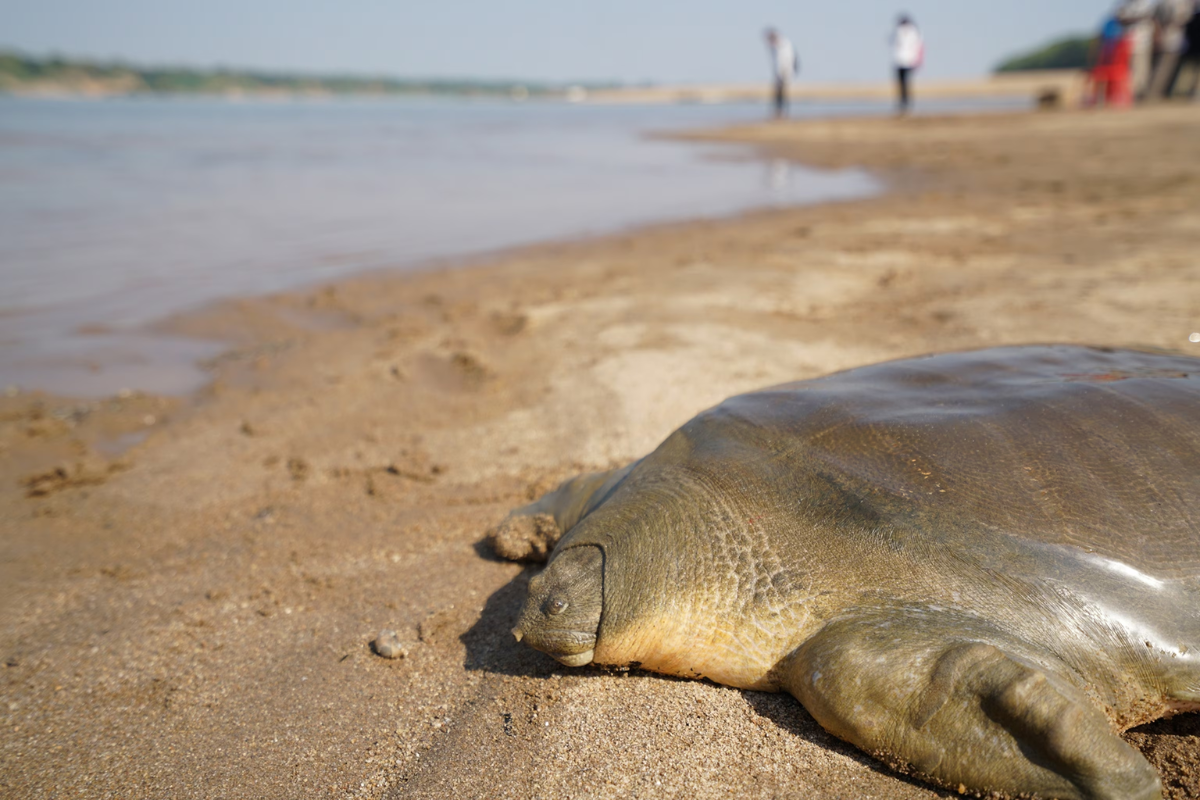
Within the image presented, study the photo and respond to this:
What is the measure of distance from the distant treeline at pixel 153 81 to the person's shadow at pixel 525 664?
9378 centimetres

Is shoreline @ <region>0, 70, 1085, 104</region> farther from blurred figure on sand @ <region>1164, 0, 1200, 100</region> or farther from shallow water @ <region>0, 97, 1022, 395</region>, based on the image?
shallow water @ <region>0, 97, 1022, 395</region>

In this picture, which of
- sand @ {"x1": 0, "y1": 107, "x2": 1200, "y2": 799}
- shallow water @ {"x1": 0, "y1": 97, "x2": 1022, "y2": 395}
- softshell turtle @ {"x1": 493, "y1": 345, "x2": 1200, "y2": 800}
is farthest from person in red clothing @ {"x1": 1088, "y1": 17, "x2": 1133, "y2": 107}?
softshell turtle @ {"x1": 493, "y1": 345, "x2": 1200, "y2": 800}

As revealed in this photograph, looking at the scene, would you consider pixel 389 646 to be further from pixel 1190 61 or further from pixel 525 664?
pixel 1190 61

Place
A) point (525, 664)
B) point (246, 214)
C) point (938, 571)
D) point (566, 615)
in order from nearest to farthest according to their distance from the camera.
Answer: point (938, 571)
point (566, 615)
point (525, 664)
point (246, 214)

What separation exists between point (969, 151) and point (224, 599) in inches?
538

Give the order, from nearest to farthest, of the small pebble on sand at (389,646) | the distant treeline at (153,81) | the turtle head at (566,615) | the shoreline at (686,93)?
the turtle head at (566,615)
the small pebble on sand at (389,646)
the shoreline at (686,93)
the distant treeline at (153,81)

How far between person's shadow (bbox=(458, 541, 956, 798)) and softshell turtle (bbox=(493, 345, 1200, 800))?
0.05m

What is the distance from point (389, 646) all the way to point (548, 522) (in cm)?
67

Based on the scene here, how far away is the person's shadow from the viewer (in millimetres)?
1721

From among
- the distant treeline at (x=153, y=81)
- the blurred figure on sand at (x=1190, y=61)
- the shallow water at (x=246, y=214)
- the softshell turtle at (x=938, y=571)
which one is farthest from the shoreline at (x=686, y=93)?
the softshell turtle at (x=938, y=571)

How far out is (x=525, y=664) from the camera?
205 centimetres

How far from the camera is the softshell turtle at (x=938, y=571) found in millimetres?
1567

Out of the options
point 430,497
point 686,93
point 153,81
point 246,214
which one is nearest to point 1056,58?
point 686,93

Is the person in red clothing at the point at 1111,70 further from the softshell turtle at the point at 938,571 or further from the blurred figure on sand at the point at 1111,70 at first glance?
the softshell turtle at the point at 938,571
